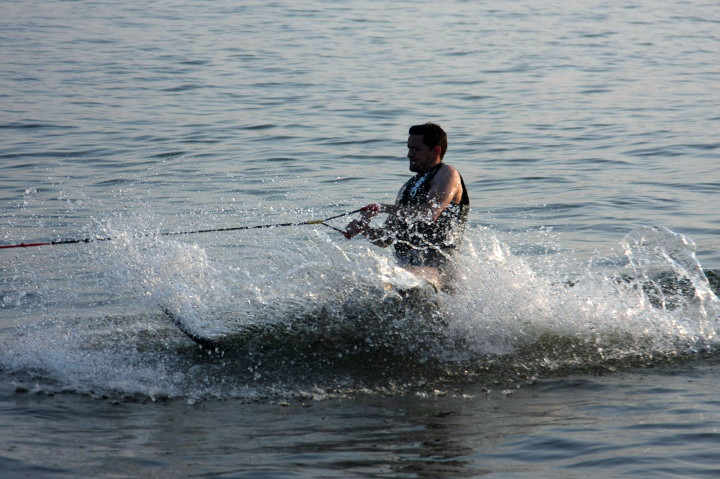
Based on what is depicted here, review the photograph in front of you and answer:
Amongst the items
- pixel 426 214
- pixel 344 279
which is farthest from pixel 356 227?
pixel 426 214

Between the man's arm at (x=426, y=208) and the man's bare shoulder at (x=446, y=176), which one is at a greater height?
the man's bare shoulder at (x=446, y=176)

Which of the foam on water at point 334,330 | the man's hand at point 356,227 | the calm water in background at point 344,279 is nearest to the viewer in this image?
the calm water in background at point 344,279

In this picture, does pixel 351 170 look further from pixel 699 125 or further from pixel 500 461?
pixel 500 461

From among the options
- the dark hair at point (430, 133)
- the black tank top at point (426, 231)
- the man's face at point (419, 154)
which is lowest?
the black tank top at point (426, 231)

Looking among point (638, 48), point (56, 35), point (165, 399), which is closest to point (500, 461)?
point (165, 399)

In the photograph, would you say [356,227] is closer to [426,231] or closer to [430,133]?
[426,231]

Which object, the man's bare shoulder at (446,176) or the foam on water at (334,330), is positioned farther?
the man's bare shoulder at (446,176)

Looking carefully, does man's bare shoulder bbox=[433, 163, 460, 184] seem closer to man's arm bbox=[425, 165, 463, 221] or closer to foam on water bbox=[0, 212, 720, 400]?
man's arm bbox=[425, 165, 463, 221]

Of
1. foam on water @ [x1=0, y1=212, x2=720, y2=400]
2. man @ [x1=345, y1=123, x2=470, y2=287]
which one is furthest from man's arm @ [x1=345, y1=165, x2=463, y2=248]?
foam on water @ [x1=0, y1=212, x2=720, y2=400]

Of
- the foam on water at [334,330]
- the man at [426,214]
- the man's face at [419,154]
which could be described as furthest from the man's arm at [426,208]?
the foam on water at [334,330]

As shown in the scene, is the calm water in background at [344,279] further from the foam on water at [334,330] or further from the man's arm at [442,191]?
the man's arm at [442,191]

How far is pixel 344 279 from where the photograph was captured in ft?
23.3

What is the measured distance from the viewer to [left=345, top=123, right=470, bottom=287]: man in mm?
7121

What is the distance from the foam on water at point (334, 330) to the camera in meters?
6.39
